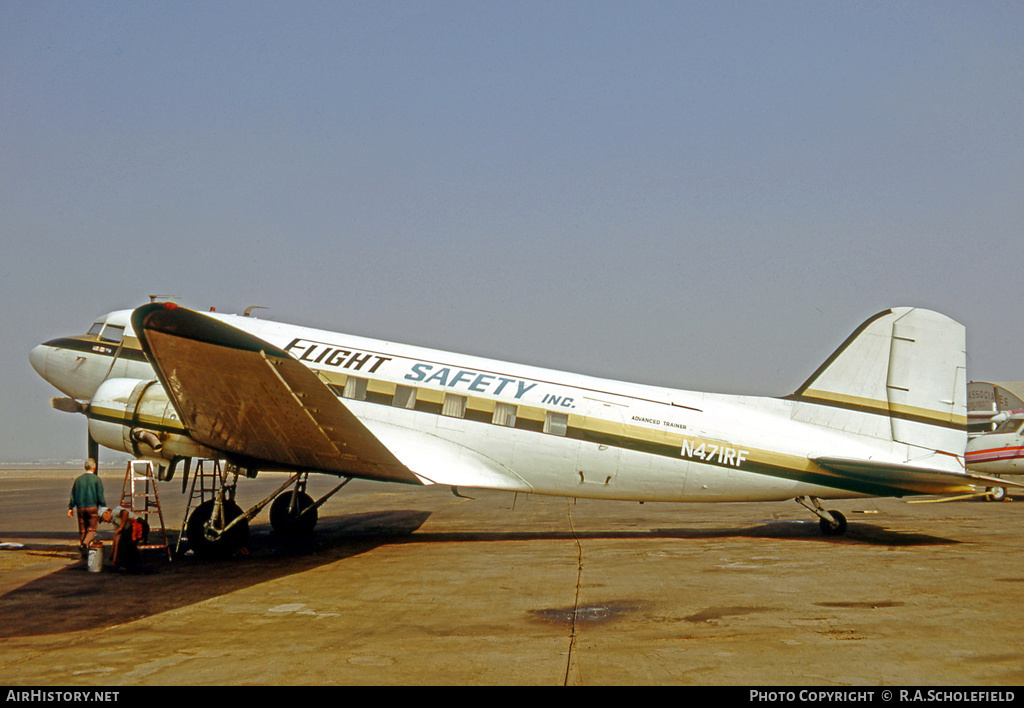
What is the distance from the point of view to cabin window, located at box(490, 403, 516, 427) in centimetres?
1369

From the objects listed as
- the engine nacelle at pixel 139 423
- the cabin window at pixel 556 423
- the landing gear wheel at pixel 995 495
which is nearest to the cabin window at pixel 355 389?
the engine nacelle at pixel 139 423

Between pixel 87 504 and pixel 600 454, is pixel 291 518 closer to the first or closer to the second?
pixel 87 504

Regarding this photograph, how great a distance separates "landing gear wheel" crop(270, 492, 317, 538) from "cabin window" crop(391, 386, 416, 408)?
300cm

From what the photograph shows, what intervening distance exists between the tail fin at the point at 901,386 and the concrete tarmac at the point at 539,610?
6.19 ft

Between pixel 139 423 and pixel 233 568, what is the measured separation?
10.6 feet

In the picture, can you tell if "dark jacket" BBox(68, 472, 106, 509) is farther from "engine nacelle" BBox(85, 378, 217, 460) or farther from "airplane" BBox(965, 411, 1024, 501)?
"airplane" BBox(965, 411, 1024, 501)

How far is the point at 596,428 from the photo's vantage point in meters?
13.5

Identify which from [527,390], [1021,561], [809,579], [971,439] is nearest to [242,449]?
[527,390]

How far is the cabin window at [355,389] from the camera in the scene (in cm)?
1418

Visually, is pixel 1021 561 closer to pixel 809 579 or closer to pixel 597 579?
pixel 809 579

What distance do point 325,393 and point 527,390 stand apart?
465 centimetres

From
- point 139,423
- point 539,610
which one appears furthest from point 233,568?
point 539,610

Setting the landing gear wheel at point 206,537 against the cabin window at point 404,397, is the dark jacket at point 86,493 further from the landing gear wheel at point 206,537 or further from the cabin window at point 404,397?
the cabin window at point 404,397

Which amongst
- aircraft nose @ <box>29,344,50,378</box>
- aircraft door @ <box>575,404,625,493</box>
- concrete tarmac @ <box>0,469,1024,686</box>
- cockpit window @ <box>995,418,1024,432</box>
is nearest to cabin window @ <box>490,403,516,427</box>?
aircraft door @ <box>575,404,625,493</box>
